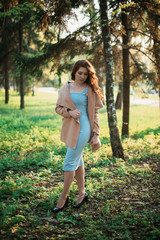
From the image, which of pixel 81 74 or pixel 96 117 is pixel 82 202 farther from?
pixel 81 74

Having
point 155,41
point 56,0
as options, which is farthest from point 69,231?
point 155,41

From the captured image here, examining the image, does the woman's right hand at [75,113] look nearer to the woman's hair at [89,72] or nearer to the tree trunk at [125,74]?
the woman's hair at [89,72]

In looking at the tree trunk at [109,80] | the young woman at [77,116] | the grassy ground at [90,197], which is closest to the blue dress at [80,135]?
the young woman at [77,116]

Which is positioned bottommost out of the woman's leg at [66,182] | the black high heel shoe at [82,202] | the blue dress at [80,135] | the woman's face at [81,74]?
the black high heel shoe at [82,202]

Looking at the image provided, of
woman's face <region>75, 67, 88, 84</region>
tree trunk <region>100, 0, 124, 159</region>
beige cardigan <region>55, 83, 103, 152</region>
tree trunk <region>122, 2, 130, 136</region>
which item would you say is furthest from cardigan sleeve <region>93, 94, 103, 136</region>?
tree trunk <region>122, 2, 130, 136</region>

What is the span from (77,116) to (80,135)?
0.94ft

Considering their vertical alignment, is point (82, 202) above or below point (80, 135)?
below

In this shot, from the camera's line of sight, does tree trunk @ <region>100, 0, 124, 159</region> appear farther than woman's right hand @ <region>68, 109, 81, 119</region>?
Yes

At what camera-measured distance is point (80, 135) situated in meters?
3.01

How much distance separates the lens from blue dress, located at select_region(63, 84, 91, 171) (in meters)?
2.98

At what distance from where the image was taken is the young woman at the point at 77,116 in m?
2.99


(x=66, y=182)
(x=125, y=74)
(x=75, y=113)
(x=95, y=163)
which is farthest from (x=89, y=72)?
(x=125, y=74)

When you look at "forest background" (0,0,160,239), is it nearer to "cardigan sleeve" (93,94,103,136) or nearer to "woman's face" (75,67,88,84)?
"cardigan sleeve" (93,94,103,136)

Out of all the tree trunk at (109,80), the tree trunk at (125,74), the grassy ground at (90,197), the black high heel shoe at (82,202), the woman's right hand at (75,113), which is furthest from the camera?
the tree trunk at (125,74)
